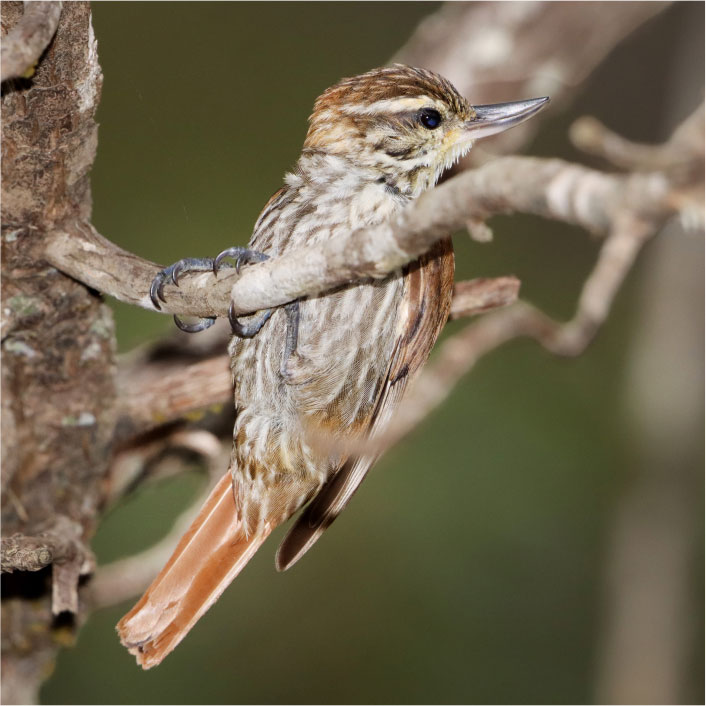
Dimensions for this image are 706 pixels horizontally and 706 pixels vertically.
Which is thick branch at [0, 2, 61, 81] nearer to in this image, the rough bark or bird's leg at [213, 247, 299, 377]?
the rough bark

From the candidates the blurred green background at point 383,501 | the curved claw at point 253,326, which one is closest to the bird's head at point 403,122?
the curved claw at point 253,326

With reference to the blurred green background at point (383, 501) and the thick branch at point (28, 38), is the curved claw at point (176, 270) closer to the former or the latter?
the thick branch at point (28, 38)

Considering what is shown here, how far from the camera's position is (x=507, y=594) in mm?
4184

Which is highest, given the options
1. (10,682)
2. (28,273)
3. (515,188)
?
(28,273)

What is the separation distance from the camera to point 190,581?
88.7 inches

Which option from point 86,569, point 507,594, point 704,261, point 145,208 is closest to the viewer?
point 86,569

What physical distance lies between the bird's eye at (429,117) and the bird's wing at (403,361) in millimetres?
292

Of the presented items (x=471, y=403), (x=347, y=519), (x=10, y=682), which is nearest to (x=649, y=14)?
(x=471, y=403)

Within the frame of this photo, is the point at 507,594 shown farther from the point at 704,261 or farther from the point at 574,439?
the point at 704,261

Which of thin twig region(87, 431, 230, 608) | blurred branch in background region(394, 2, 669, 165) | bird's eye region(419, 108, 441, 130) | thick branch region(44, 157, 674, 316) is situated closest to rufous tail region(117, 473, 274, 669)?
thin twig region(87, 431, 230, 608)

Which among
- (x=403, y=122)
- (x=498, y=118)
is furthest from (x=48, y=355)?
(x=498, y=118)

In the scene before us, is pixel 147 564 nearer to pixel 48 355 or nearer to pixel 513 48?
pixel 48 355

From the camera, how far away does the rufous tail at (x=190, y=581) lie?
221 centimetres

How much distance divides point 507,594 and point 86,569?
240 cm
